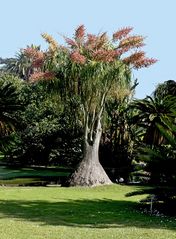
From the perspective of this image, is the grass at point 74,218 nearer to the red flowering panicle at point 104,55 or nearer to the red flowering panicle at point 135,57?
the red flowering panicle at point 104,55

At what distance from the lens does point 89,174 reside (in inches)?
926

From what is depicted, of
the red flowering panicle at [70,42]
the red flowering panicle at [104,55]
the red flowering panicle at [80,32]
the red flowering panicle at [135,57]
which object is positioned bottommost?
the red flowering panicle at [104,55]

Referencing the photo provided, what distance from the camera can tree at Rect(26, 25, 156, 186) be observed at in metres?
23.3

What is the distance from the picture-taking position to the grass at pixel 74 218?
9891 millimetres

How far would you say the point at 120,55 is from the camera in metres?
24.0

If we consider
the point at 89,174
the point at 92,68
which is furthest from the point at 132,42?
the point at 89,174

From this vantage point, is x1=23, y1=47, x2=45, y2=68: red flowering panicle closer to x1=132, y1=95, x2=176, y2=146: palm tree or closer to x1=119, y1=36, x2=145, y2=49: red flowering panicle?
x1=119, y1=36, x2=145, y2=49: red flowering panicle

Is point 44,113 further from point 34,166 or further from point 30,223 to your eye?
point 30,223

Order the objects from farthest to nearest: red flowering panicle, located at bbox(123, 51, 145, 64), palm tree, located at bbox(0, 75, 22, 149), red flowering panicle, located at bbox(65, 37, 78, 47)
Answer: palm tree, located at bbox(0, 75, 22, 149), red flowering panicle, located at bbox(123, 51, 145, 64), red flowering panicle, located at bbox(65, 37, 78, 47)

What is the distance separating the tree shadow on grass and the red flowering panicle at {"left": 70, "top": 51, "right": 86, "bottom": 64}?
801 cm

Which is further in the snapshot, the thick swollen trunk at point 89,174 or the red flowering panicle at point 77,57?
the thick swollen trunk at point 89,174

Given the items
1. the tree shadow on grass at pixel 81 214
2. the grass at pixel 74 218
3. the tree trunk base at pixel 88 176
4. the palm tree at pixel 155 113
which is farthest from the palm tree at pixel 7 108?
the tree shadow on grass at pixel 81 214

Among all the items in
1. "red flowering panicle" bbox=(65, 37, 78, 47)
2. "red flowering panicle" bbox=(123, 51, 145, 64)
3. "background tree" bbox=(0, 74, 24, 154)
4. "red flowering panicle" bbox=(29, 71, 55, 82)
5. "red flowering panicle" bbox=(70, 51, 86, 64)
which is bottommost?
"background tree" bbox=(0, 74, 24, 154)

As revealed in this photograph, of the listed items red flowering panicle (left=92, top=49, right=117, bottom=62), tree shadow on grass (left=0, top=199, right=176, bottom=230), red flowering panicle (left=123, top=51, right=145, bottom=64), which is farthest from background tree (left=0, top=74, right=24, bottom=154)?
tree shadow on grass (left=0, top=199, right=176, bottom=230)
